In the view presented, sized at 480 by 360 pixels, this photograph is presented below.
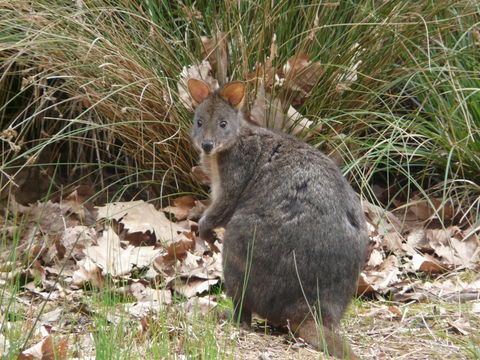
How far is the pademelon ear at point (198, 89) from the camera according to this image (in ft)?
16.3

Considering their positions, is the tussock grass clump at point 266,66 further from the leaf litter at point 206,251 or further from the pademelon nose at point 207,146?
the pademelon nose at point 207,146

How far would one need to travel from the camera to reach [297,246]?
409cm

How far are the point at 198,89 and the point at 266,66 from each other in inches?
35.6

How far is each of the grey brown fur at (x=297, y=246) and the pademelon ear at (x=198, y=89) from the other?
74 centimetres

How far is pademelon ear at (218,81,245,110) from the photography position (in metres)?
4.89

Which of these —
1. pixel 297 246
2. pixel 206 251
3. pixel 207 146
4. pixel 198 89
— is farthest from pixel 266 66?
pixel 297 246

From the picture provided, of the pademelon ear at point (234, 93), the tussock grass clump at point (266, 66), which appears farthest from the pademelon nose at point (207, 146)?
the tussock grass clump at point (266, 66)

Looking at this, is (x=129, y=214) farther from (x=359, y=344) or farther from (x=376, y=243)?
(x=359, y=344)

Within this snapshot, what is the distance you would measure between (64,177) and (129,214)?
197 centimetres

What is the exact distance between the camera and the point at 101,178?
684 centimetres

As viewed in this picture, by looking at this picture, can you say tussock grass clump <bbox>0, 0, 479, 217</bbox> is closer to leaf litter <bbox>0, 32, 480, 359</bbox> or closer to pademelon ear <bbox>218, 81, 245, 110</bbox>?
leaf litter <bbox>0, 32, 480, 359</bbox>

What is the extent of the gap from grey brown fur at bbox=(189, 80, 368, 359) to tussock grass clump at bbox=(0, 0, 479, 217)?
55.5 inches

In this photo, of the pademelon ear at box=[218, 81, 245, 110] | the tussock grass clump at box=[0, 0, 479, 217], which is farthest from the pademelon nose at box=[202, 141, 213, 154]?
the tussock grass clump at box=[0, 0, 479, 217]

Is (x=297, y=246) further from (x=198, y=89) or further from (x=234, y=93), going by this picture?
(x=198, y=89)
